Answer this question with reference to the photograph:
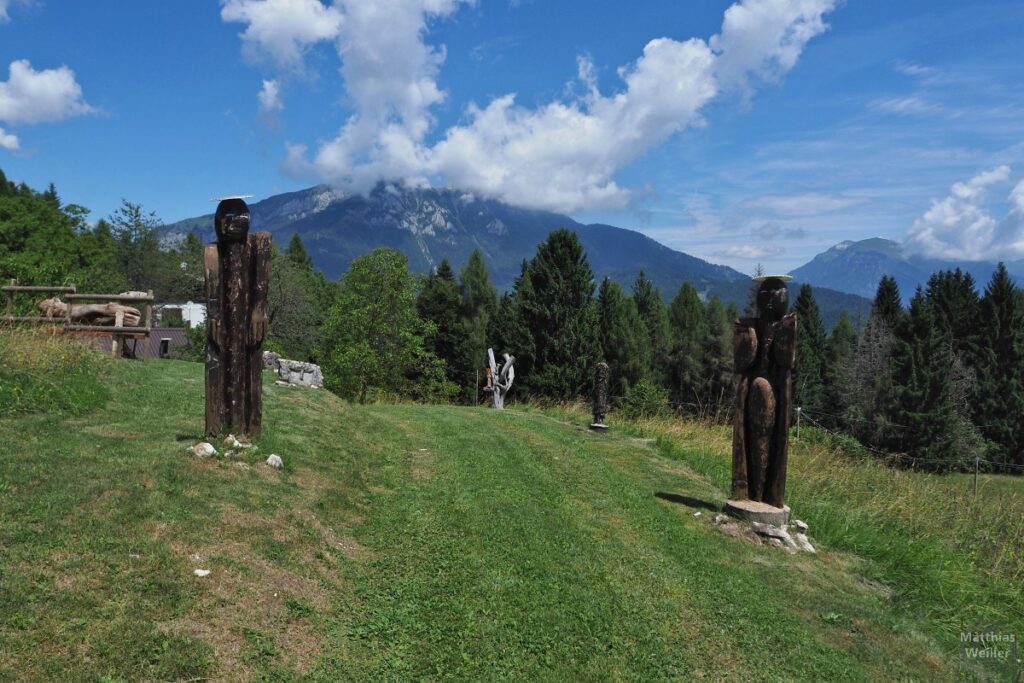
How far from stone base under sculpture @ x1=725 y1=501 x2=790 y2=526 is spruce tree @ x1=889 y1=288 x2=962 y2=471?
3592 cm

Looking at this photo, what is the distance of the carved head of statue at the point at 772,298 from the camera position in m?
8.62

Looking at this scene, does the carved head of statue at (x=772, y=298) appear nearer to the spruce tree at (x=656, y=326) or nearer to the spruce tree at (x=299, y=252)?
the spruce tree at (x=656, y=326)

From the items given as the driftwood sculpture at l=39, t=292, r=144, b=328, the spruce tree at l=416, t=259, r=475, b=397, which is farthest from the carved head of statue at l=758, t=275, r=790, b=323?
the spruce tree at l=416, t=259, r=475, b=397

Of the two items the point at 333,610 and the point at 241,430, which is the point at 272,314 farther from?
the point at 333,610

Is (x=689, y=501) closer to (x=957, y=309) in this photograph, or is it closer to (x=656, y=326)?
(x=957, y=309)

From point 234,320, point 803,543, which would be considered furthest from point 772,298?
point 234,320

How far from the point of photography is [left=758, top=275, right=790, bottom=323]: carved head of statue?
28.3ft

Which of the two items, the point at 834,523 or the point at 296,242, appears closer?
the point at 834,523

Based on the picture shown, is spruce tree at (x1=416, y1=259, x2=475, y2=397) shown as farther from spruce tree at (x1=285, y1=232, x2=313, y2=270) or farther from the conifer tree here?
spruce tree at (x1=285, y1=232, x2=313, y2=270)

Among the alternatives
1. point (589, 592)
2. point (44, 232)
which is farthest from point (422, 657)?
point (44, 232)

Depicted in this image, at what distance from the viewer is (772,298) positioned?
340 inches

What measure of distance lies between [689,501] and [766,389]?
245cm

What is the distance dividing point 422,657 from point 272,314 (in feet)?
144

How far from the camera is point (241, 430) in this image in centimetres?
Answer: 870
